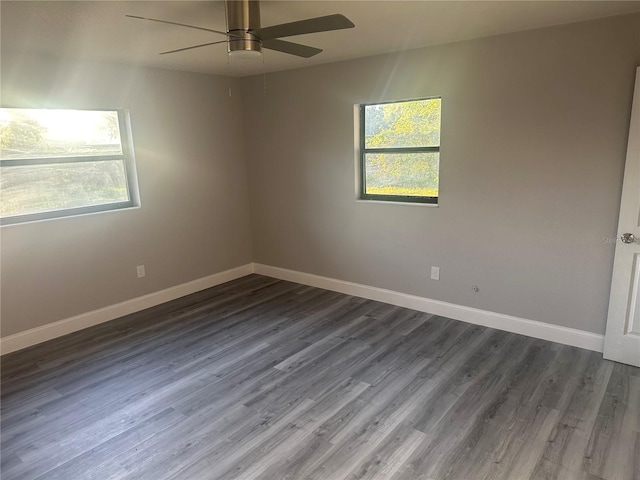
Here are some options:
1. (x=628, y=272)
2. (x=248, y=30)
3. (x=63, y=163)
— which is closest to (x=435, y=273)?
(x=628, y=272)

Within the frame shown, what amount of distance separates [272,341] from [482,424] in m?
1.76

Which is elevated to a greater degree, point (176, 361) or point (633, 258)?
point (633, 258)

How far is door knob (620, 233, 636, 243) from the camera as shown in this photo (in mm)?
2842

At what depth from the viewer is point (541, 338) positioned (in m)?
3.39

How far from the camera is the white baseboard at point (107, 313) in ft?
11.5

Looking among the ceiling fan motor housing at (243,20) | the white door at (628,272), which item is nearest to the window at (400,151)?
the white door at (628,272)

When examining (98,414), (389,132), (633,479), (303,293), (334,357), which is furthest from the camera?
(303,293)

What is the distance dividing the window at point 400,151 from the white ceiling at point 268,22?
0.57 metres

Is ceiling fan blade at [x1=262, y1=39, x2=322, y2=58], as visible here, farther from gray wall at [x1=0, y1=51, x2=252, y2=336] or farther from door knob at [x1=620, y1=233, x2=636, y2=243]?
door knob at [x1=620, y1=233, x2=636, y2=243]

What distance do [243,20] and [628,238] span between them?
2824 mm

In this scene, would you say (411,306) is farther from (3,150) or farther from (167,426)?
(3,150)

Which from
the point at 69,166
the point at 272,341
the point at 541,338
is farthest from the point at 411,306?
the point at 69,166

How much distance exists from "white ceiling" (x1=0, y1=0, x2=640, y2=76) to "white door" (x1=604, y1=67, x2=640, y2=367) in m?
0.85

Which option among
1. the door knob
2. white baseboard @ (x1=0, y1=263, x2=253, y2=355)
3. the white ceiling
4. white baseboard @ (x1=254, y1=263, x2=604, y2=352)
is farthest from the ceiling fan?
white baseboard @ (x1=0, y1=263, x2=253, y2=355)
